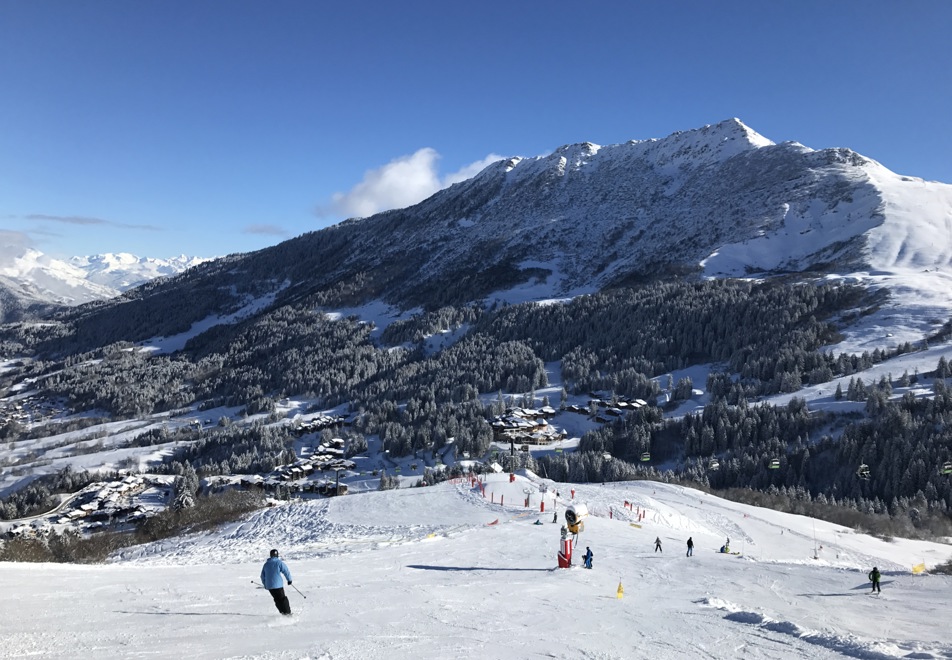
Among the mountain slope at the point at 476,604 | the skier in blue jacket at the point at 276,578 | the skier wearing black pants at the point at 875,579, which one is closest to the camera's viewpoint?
the mountain slope at the point at 476,604

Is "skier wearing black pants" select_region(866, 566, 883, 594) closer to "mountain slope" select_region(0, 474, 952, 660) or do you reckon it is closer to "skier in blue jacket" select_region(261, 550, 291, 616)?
"mountain slope" select_region(0, 474, 952, 660)

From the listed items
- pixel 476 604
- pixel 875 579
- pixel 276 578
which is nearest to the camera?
pixel 276 578

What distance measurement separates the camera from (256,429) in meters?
126

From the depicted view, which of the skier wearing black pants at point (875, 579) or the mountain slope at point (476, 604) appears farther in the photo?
the skier wearing black pants at point (875, 579)

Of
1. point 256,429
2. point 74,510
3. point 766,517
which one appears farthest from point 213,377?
point 766,517

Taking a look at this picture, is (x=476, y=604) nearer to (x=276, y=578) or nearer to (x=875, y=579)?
(x=276, y=578)

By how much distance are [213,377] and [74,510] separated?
115 m

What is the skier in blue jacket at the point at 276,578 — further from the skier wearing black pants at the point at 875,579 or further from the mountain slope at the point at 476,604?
the skier wearing black pants at the point at 875,579

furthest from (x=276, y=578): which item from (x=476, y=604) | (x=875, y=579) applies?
(x=875, y=579)

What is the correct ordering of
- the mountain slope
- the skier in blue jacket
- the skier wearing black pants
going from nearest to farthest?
the mountain slope, the skier in blue jacket, the skier wearing black pants

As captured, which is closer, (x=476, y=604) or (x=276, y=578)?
(x=276, y=578)

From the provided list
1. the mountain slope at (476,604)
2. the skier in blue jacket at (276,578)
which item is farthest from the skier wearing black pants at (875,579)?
the skier in blue jacket at (276,578)

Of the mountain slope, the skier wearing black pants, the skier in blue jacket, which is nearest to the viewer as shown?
the mountain slope

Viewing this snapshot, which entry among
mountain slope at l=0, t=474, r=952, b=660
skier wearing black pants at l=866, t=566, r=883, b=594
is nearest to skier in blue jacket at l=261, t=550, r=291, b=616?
mountain slope at l=0, t=474, r=952, b=660
